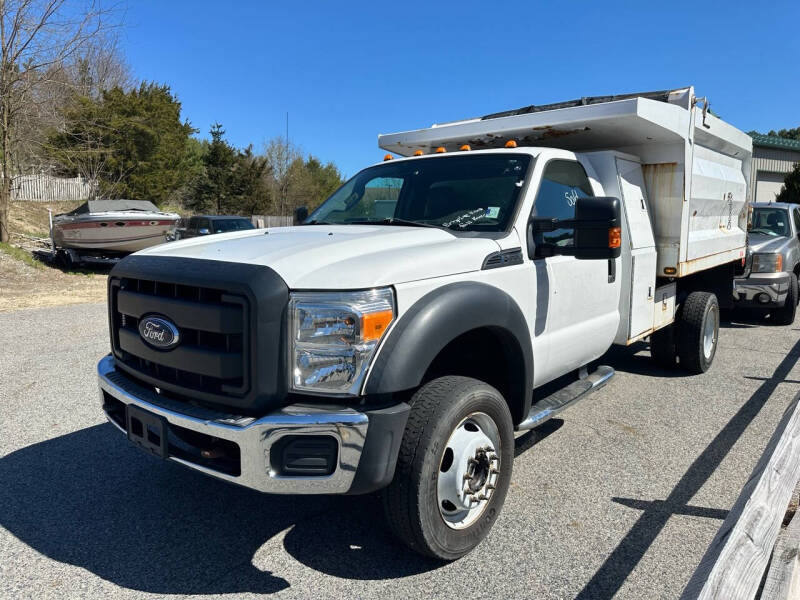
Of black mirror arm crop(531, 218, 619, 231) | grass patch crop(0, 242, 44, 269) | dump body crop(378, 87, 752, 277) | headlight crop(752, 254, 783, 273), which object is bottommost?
grass patch crop(0, 242, 44, 269)

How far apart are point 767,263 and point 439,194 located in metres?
7.39

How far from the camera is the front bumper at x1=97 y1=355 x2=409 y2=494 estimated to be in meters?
2.45

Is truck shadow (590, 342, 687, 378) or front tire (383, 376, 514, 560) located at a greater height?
front tire (383, 376, 514, 560)

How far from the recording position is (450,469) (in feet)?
9.41

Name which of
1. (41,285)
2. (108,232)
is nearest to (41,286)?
(41,285)

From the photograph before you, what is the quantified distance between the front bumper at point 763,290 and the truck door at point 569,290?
5.74m

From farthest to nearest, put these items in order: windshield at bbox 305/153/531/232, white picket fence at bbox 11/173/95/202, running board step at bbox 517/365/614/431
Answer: white picket fence at bbox 11/173/95/202
windshield at bbox 305/153/531/232
running board step at bbox 517/365/614/431

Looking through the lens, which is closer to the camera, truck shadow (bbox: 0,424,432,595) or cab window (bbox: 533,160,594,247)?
truck shadow (bbox: 0,424,432,595)

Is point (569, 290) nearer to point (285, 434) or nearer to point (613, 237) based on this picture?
point (613, 237)

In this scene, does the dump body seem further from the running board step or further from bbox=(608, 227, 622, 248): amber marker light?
the running board step

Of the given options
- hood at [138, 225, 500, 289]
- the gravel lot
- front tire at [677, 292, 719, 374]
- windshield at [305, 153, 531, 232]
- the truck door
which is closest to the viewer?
hood at [138, 225, 500, 289]

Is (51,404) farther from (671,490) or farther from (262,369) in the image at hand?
(671,490)

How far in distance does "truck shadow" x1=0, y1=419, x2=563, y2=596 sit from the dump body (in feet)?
10.1

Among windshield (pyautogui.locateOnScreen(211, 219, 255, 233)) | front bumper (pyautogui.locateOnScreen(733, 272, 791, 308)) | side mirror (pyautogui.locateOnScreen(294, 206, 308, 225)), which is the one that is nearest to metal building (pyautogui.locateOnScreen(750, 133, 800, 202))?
front bumper (pyautogui.locateOnScreen(733, 272, 791, 308))
